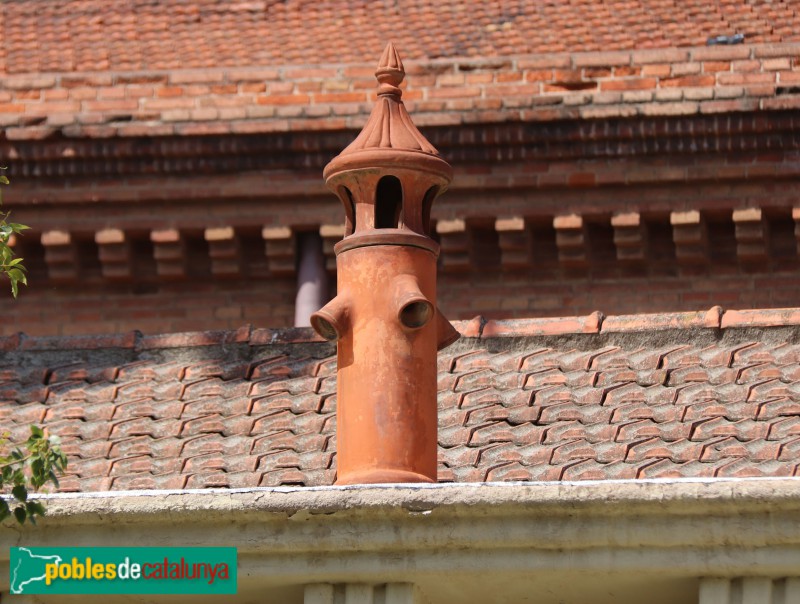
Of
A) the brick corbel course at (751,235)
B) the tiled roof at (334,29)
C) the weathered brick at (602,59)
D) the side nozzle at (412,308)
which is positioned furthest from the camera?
the tiled roof at (334,29)

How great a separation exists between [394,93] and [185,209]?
7.26 m

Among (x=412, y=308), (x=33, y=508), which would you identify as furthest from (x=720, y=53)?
(x=33, y=508)

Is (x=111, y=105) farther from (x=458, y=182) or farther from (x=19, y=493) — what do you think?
(x=19, y=493)

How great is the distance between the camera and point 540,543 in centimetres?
888

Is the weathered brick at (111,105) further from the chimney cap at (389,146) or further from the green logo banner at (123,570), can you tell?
the green logo banner at (123,570)

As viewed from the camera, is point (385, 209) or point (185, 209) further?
point (185, 209)

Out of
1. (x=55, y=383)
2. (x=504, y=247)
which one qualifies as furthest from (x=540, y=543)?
(x=504, y=247)

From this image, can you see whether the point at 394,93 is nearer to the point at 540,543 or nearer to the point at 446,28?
the point at 540,543

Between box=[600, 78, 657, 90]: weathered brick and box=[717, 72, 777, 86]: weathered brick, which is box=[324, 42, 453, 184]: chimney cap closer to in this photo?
box=[600, 78, 657, 90]: weathered brick

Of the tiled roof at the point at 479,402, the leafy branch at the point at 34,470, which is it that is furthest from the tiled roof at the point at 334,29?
the leafy branch at the point at 34,470

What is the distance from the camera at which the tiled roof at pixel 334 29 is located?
64.3 feet

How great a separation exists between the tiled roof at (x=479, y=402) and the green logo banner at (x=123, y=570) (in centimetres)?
173

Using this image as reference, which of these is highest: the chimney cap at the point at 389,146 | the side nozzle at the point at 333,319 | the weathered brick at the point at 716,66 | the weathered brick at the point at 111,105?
the weathered brick at the point at 111,105

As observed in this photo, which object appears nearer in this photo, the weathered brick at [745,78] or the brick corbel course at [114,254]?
the weathered brick at [745,78]
